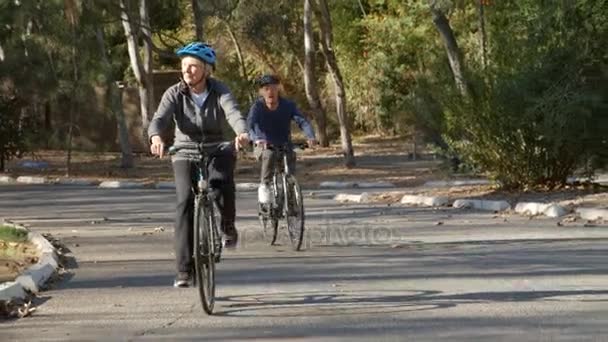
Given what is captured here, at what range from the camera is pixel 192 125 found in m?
10.4

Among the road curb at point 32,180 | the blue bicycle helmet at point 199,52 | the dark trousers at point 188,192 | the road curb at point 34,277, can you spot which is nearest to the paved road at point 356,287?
the road curb at point 34,277

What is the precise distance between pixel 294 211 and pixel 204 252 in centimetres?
467

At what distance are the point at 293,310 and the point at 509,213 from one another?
9.61 meters

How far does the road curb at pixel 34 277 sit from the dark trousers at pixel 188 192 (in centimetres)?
133

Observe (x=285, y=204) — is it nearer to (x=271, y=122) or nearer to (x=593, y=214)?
(x=271, y=122)

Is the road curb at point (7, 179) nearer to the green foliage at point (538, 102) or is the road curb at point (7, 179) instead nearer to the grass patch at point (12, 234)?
the green foliage at point (538, 102)

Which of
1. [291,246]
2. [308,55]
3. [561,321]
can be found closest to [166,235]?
[291,246]

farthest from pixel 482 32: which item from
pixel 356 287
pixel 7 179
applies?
pixel 356 287

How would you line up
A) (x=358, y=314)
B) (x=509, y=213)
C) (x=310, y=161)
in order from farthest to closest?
1. (x=310, y=161)
2. (x=509, y=213)
3. (x=358, y=314)

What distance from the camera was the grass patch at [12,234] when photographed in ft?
53.3

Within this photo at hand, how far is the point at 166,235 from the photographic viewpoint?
17000 mm

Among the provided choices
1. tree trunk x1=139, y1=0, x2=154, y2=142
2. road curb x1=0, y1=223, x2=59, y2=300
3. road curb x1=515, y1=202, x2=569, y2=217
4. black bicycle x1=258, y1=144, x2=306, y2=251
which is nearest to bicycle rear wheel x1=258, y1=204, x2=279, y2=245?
black bicycle x1=258, y1=144, x2=306, y2=251

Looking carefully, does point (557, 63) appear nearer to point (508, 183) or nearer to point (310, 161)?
point (508, 183)

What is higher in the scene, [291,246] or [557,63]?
[557,63]
